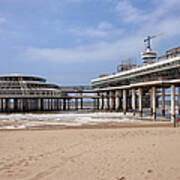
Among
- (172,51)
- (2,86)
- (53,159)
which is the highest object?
(172,51)

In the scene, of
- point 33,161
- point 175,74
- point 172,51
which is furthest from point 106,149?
point 172,51

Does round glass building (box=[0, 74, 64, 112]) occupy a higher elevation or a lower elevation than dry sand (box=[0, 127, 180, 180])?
higher

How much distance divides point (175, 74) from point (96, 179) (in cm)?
3525

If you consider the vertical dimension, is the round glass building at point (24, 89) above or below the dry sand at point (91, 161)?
above

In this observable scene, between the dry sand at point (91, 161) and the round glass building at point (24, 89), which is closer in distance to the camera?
the dry sand at point (91, 161)

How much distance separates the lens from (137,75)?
2339 inches

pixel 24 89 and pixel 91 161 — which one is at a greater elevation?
pixel 24 89

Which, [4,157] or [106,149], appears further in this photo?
[106,149]

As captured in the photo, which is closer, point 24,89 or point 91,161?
point 91,161

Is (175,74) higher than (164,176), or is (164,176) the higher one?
(175,74)

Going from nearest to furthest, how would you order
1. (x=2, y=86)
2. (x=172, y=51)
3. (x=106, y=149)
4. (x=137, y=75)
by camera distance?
(x=106, y=149) → (x=172, y=51) → (x=137, y=75) → (x=2, y=86)

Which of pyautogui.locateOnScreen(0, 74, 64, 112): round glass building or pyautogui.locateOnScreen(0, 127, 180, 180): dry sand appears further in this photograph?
pyautogui.locateOnScreen(0, 74, 64, 112): round glass building

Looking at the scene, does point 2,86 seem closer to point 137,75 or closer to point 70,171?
point 137,75

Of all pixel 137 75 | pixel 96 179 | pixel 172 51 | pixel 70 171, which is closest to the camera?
pixel 96 179
